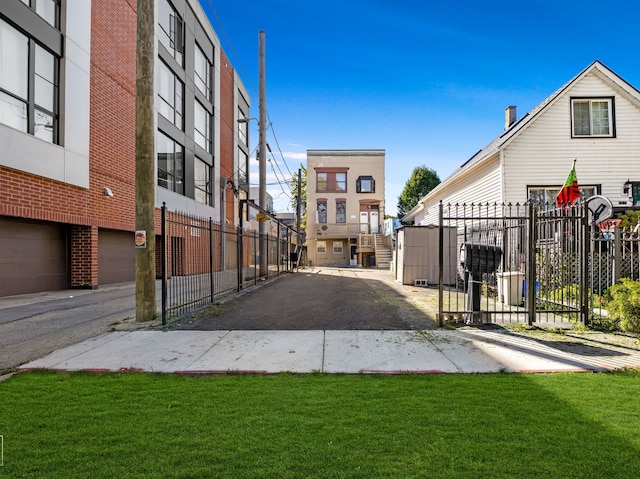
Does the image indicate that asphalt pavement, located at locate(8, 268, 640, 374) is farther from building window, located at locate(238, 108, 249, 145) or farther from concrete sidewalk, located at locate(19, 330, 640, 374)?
building window, located at locate(238, 108, 249, 145)

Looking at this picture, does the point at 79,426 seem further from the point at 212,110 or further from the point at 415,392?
the point at 212,110

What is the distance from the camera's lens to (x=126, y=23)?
15164 mm

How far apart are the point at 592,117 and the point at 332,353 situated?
603 inches

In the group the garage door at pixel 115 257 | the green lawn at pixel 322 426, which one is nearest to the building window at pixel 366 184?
the garage door at pixel 115 257

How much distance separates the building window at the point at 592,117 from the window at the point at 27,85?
1787 cm

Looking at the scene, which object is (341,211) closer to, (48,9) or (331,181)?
(331,181)

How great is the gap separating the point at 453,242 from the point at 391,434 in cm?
1274

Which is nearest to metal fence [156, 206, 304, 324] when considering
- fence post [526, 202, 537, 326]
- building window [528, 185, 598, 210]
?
fence post [526, 202, 537, 326]

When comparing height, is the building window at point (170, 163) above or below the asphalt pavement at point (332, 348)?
above

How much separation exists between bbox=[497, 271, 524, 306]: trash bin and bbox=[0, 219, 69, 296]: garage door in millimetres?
12472

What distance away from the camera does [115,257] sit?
48.1 ft

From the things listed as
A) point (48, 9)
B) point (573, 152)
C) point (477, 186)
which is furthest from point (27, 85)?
point (573, 152)

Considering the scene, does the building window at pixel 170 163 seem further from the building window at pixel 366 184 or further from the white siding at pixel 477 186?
the building window at pixel 366 184

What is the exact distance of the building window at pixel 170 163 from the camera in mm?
17172
